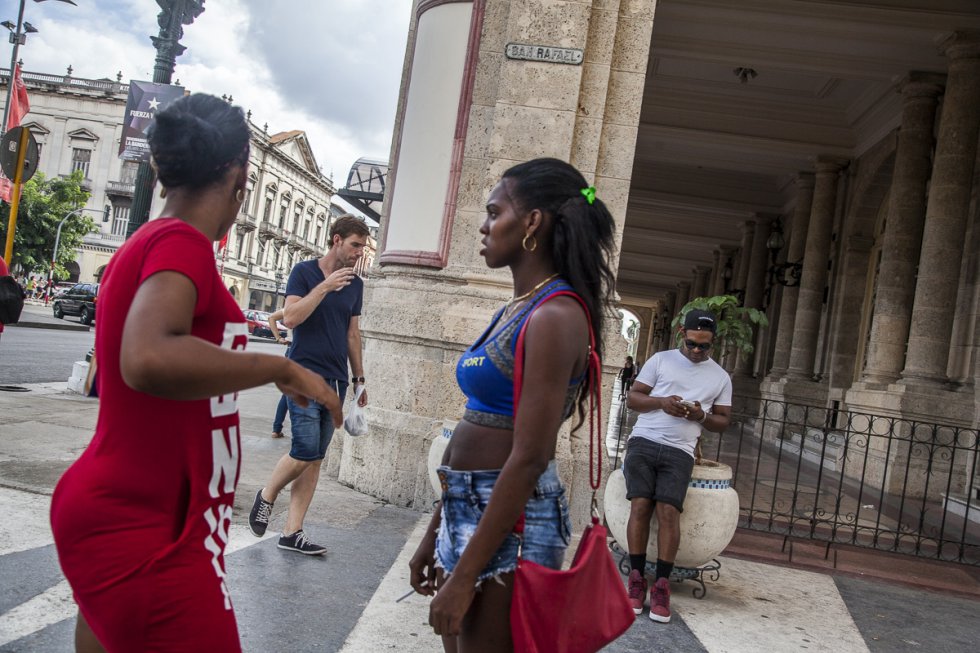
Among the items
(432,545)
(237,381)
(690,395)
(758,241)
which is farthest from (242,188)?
(758,241)

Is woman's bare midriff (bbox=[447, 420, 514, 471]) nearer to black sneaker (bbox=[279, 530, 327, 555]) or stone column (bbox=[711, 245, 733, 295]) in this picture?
black sneaker (bbox=[279, 530, 327, 555])

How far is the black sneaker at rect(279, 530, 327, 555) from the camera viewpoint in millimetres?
5395

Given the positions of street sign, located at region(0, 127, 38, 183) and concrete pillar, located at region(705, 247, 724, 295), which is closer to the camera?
street sign, located at region(0, 127, 38, 183)

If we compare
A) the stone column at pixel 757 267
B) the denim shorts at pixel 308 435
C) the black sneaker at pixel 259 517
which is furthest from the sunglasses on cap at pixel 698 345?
the stone column at pixel 757 267

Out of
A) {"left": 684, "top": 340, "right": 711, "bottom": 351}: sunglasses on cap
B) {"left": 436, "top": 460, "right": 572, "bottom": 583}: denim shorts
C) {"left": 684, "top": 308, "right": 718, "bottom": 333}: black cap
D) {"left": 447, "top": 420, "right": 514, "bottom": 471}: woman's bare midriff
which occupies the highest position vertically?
{"left": 684, "top": 308, "right": 718, "bottom": 333}: black cap

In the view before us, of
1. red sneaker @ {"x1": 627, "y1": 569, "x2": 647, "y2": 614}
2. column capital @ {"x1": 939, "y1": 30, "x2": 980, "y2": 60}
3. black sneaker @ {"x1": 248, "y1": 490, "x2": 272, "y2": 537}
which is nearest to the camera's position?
red sneaker @ {"x1": 627, "y1": 569, "x2": 647, "y2": 614}

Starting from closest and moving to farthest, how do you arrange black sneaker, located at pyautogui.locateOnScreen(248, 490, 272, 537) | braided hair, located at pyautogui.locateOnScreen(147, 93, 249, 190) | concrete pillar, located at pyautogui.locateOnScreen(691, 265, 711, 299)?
1. braided hair, located at pyautogui.locateOnScreen(147, 93, 249, 190)
2. black sneaker, located at pyautogui.locateOnScreen(248, 490, 272, 537)
3. concrete pillar, located at pyautogui.locateOnScreen(691, 265, 711, 299)

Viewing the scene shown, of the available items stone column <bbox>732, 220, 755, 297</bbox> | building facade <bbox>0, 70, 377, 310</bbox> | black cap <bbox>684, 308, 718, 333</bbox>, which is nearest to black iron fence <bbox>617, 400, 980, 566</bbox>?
black cap <bbox>684, 308, 718, 333</bbox>

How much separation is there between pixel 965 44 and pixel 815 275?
7496mm

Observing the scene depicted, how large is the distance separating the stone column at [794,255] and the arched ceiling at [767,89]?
47cm

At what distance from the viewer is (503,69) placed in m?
7.40

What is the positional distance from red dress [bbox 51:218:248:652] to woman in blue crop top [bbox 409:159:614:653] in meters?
0.58

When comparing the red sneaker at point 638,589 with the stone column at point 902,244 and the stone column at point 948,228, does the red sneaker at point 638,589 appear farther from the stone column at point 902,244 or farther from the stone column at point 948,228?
the stone column at point 902,244

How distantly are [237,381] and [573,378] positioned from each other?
0.84m
